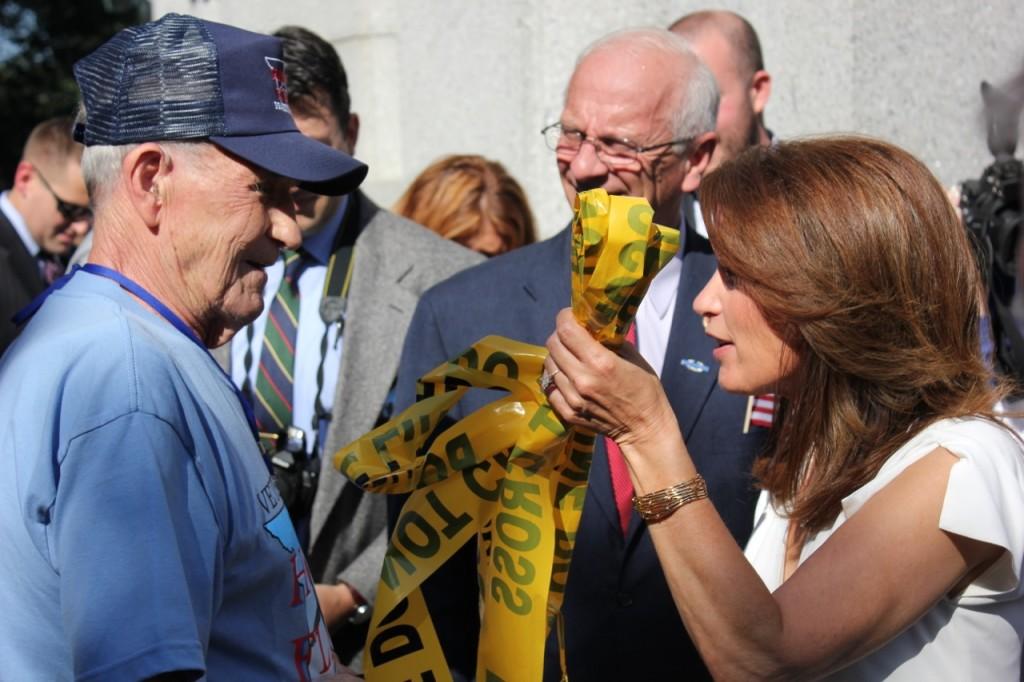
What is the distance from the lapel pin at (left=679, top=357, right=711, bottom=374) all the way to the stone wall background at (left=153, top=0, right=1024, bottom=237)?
2.06 metres

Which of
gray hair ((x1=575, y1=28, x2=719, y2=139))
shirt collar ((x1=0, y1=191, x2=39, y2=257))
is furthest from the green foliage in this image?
gray hair ((x1=575, y1=28, x2=719, y2=139))

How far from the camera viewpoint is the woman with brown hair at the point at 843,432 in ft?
5.88

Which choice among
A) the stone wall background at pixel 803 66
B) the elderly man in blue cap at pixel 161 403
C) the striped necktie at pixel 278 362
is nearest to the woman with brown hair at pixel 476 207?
the stone wall background at pixel 803 66

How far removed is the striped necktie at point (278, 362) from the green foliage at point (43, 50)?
1396cm

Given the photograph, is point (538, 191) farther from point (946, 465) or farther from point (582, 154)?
point (946, 465)

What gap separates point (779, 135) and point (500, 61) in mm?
1160

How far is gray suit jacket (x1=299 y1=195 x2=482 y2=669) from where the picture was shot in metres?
3.12

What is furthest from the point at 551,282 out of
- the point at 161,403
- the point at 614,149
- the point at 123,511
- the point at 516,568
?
Result: the point at 123,511

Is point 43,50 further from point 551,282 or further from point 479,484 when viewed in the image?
point 479,484

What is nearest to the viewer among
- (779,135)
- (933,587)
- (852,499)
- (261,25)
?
(933,587)

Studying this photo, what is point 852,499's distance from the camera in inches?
75.9

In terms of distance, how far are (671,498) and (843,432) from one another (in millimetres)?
366

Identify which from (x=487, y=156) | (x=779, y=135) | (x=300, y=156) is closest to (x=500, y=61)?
(x=487, y=156)

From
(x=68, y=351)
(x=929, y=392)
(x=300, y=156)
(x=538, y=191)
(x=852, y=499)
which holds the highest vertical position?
(x=300, y=156)
